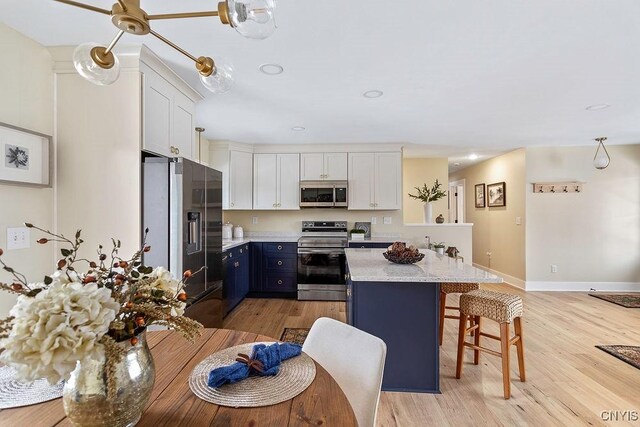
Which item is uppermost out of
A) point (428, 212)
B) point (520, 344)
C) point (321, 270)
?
point (428, 212)

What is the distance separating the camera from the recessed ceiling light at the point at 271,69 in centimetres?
226

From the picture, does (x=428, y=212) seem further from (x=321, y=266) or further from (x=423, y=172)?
(x=321, y=266)

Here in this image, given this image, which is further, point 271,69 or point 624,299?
point 624,299

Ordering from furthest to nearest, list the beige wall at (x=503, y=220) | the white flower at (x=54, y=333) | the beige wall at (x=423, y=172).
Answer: the beige wall at (x=423, y=172)
the beige wall at (x=503, y=220)
the white flower at (x=54, y=333)

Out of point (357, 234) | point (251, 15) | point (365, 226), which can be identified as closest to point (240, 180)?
point (357, 234)

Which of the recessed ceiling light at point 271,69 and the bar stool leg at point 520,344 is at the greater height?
the recessed ceiling light at point 271,69

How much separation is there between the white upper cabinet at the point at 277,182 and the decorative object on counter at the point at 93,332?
158 inches

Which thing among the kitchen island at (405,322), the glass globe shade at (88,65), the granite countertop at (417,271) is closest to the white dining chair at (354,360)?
the granite countertop at (417,271)

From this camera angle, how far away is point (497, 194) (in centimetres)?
566

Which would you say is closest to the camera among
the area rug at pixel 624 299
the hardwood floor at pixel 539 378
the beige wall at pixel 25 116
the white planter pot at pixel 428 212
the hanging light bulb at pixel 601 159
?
the beige wall at pixel 25 116

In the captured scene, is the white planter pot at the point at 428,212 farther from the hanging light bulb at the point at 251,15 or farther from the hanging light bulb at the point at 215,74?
the hanging light bulb at the point at 251,15

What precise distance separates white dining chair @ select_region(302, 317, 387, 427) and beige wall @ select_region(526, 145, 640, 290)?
4935 mm

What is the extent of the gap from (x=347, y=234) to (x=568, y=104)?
312cm

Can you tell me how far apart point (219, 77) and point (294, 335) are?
257cm
